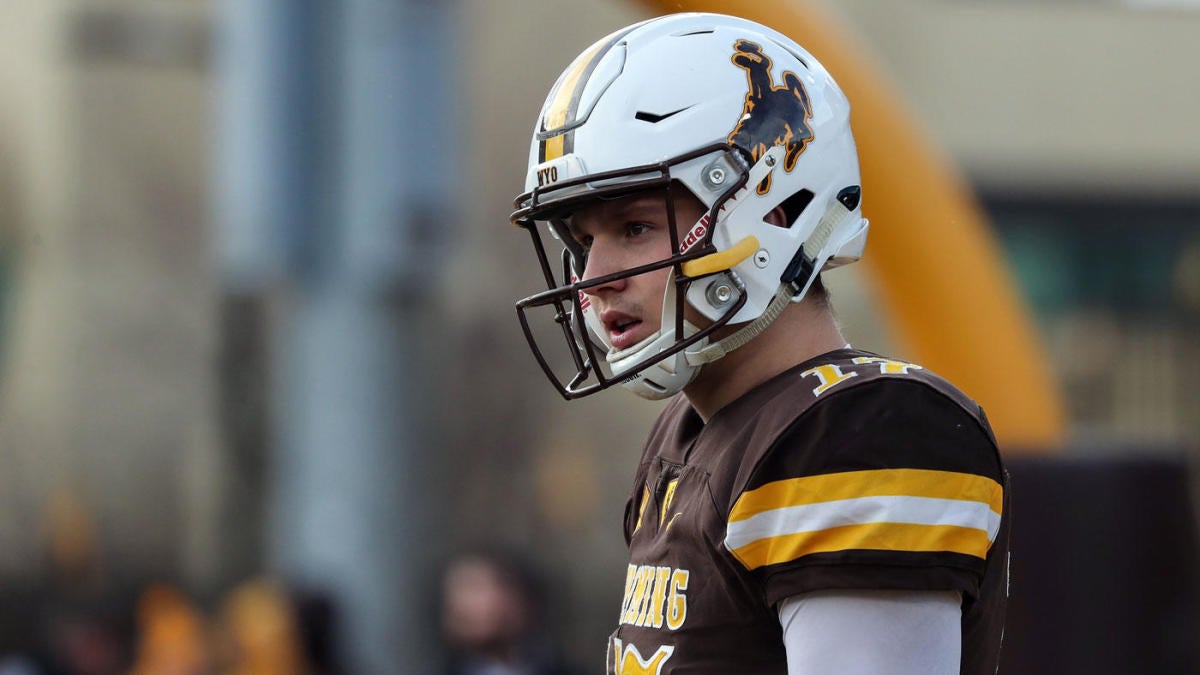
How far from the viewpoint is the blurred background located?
754 centimetres

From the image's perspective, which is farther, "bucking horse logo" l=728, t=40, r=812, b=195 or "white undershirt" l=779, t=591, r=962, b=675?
"bucking horse logo" l=728, t=40, r=812, b=195

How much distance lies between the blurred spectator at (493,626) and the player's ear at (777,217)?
3589 millimetres

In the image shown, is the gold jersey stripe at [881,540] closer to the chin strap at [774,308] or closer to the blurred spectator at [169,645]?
the chin strap at [774,308]

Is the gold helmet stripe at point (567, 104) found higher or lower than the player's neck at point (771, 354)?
higher

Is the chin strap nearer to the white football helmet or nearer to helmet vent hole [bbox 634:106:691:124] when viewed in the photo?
the white football helmet

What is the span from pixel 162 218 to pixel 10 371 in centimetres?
160

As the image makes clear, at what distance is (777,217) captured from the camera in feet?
6.78

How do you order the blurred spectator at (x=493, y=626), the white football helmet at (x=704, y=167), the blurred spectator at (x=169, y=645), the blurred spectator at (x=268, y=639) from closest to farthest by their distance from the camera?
the white football helmet at (x=704, y=167) < the blurred spectator at (x=493, y=626) < the blurred spectator at (x=268, y=639) < the blurred spectator at (x=169, y=645)

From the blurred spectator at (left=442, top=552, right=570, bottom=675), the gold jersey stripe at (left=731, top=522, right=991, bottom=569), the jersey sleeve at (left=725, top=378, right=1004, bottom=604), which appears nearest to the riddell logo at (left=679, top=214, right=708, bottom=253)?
the jersey sleeve at (left=725, top=378, right=1004, bottom=604)

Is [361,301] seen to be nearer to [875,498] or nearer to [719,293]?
[719,293]

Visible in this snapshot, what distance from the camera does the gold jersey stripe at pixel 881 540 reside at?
173 centimetres

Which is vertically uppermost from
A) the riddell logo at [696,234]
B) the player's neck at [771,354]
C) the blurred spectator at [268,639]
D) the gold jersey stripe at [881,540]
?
the riddell logo at [696,234]

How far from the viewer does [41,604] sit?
12250 mm

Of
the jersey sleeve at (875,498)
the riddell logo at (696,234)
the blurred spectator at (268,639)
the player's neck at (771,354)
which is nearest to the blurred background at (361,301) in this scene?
the blurred spectator at (268,639)
